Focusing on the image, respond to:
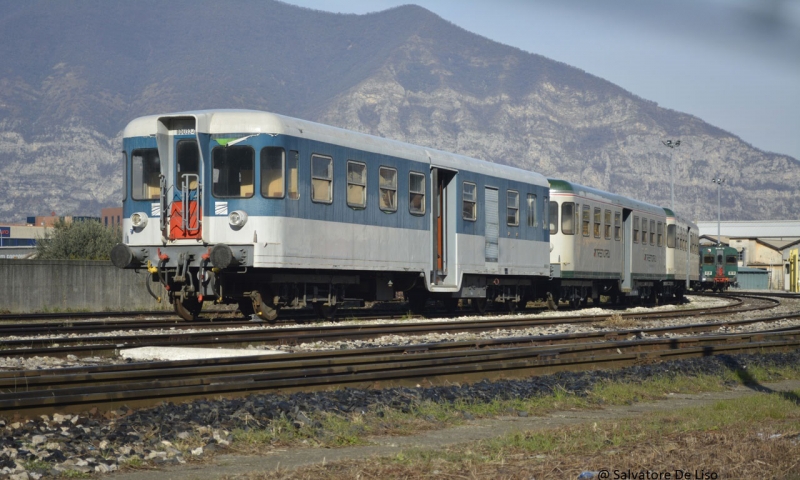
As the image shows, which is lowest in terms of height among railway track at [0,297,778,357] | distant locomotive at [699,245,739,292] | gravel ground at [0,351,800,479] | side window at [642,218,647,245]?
gravel ground at [0,351,800,479]

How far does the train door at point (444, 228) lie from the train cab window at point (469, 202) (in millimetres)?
379

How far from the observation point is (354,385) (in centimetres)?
949

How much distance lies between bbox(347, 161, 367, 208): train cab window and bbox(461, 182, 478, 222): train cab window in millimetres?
3508

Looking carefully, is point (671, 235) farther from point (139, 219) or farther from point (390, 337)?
point (139, 219)

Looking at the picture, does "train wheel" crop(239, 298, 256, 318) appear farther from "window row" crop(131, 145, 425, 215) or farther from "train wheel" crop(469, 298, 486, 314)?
"train wheel" crop(469, 298, 486, 314)

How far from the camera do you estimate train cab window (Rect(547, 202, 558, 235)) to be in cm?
2541

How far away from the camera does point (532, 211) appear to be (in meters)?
24.1

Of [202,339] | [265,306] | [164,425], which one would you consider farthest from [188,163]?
[164,425]

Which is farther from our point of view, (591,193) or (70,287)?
(591,193)

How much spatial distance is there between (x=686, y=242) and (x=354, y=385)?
30665 millimetres

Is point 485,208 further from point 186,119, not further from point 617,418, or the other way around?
point 617,418

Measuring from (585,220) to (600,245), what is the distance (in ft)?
3.87

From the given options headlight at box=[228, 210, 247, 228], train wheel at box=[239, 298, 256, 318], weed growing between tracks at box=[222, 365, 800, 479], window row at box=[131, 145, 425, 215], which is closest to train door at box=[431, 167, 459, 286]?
window row at box=[131, 145, 425, 215]

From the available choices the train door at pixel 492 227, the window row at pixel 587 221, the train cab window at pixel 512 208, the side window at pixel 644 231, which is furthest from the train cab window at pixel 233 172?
the side window at pixel 644 231
